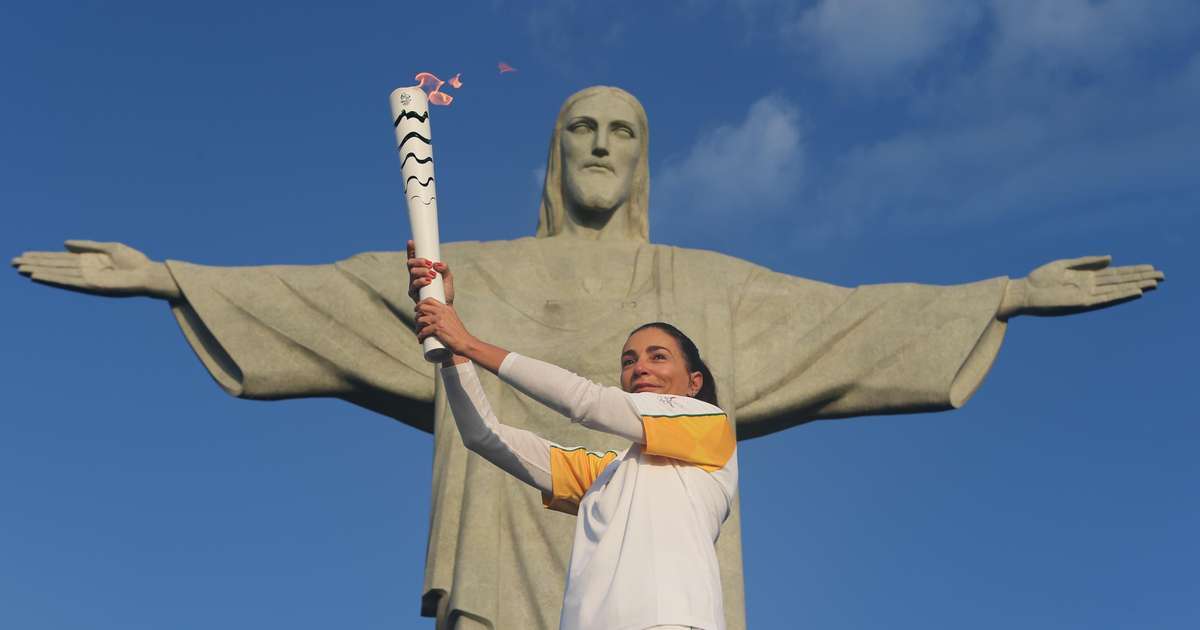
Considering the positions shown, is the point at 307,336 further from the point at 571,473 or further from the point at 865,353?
the point at 571,473

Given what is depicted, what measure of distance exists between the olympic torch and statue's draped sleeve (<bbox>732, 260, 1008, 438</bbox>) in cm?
457

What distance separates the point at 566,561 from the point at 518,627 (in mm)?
497

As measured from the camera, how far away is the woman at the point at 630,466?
7113 millimetres

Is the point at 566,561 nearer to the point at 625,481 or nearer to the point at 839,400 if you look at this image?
the point at 839,400

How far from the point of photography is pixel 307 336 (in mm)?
12570

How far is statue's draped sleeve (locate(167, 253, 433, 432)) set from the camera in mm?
12453

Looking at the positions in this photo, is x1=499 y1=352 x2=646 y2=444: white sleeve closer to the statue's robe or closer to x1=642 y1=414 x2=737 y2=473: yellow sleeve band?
x1=642 y1=414 x2=737 y2=473: yellow sleeve band

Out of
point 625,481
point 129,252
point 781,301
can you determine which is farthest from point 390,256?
point 625,481

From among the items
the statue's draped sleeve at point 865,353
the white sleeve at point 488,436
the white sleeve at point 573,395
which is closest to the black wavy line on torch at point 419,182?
the white sleeve at point 488,436

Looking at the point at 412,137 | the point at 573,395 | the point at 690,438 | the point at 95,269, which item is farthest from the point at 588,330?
the point at 573,395

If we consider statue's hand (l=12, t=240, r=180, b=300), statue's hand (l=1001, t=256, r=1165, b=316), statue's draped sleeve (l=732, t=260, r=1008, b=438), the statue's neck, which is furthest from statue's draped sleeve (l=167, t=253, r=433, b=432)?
statue's hand (l=1001, t=256, r=1165, b=316)

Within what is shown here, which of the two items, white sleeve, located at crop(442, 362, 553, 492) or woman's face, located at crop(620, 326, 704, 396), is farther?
woman's face, located at crop(620, 326, 704, 396)

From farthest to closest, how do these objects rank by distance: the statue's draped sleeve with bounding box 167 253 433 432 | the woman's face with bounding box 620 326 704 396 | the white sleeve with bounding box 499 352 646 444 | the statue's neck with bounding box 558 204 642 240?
the statue's neck with bounding box 558 204 642 240 < the statue's draped sleeve with bounding box 167 253 433 432 < the woman's face with bounding box 620 326 704 396 < the white sleeve with bounding box 499 352 646 444

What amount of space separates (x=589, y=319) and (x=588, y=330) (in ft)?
0.44
